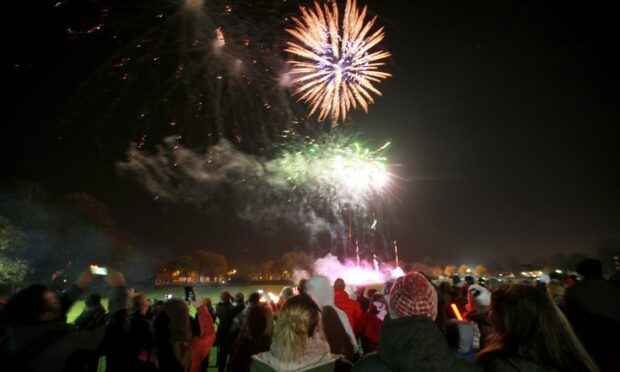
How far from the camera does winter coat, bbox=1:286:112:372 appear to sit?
126 inches

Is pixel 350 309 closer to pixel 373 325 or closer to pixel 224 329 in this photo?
pixel 373 325

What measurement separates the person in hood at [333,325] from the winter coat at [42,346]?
2692mm

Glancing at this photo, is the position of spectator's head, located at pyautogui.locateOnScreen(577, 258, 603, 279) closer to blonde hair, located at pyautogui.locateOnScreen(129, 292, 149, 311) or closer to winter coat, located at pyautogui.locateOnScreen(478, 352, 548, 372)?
winter coat, located at pyautogui.locateOnScreen(478, 352, 548, 372)

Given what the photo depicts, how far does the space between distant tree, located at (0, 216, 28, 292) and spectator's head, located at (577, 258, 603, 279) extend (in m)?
35.7

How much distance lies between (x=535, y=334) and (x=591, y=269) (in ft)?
9.00

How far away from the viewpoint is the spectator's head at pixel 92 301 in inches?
226

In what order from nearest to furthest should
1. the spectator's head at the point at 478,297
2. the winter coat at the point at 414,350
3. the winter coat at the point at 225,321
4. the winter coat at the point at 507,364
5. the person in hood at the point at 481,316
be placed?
the winter coat at the point at 414,350, the winter coat at the point at 507,364, the person in hood at the point at 481,316, the spectator's head at the point at 478,297, the winter coat at the point at 225,321

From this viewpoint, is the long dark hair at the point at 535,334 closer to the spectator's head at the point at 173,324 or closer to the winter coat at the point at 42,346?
the spectator's head at the point at 173,324

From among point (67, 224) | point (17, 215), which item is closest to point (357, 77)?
point (17, 215)

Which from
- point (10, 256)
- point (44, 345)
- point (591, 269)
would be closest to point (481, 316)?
point (591, 269)

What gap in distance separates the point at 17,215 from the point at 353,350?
1494 inches

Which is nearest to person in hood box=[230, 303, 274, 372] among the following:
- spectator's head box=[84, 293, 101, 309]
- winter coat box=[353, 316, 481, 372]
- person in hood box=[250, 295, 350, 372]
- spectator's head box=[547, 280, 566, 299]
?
person in hood box=[250, 295, 350, 372]

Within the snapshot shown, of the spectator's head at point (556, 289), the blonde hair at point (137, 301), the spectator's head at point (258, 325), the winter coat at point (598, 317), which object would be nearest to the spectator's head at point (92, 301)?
the blonde hair at point (137, 301)

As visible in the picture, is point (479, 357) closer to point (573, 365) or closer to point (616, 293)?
point (573, 365)
